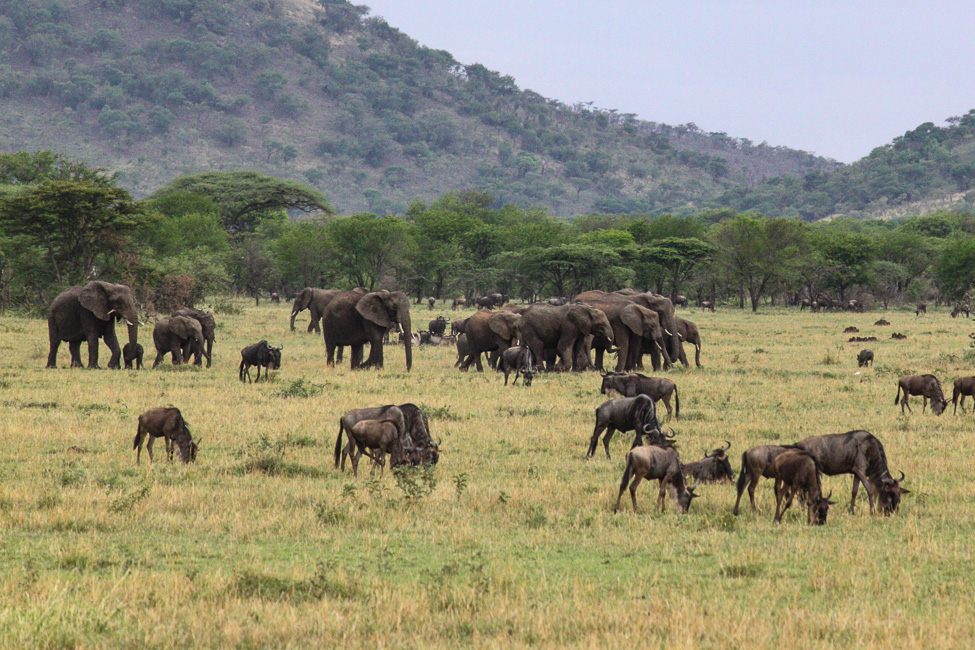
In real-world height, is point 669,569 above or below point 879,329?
below

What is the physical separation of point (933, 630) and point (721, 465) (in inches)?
228

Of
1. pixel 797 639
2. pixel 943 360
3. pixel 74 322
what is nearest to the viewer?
pixel 797 639

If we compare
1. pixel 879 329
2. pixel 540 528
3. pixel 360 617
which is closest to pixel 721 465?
pixel 540 528

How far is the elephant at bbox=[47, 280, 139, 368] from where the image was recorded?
2681 centimetres

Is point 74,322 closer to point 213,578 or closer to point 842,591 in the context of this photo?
point 213,578

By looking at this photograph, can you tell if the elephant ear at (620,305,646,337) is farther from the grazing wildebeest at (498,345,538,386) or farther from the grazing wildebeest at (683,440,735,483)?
the grazing wildebeest at (683,440,735,483)

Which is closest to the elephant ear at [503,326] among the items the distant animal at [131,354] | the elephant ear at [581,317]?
the elephant ear at [581,317]

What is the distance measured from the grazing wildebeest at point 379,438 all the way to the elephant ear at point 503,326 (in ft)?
50.0

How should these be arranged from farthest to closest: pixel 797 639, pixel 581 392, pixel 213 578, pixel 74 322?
pixel 74 322
pixel 581 392
pixel 213 578
pixel 797 639

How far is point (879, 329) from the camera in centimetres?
4822

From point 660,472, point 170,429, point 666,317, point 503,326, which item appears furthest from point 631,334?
point 660,472

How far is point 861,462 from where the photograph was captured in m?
11.4

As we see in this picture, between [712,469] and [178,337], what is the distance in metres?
18.8

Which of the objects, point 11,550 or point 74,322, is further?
point 74,322
